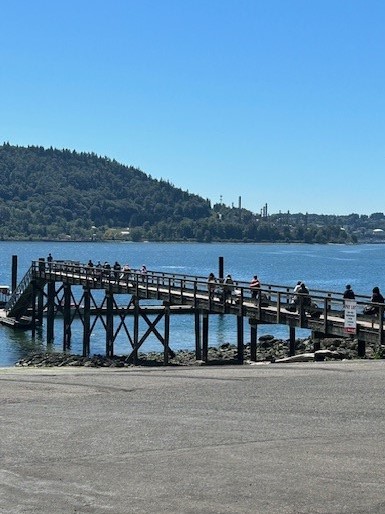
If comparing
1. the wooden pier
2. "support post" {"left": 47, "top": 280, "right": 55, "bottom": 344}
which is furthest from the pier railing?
"support post" {"left": 47, "top": 280, "right": 55, "bottom": 344}

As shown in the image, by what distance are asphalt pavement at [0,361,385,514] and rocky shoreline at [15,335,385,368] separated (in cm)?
859

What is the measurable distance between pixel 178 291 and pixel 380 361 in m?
19.0

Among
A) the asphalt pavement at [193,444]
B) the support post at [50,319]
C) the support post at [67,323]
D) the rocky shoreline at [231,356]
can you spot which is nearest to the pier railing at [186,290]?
the support post at [67,323]

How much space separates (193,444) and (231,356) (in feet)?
104

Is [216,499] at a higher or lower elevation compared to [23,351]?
higher

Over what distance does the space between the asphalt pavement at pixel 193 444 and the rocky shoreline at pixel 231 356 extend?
28.2ft

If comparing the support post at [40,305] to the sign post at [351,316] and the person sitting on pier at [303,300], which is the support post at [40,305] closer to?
the person sitting on pier at [303,300]

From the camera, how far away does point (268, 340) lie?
51875mm

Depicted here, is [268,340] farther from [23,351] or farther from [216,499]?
[216,499]

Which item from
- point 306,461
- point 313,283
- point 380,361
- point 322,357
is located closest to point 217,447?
point 306,461

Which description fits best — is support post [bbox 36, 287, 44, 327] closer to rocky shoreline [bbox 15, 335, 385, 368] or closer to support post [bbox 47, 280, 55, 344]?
support post [bbox 47, 280, 55, 344]

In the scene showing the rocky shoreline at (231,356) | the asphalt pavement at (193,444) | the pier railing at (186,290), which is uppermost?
the pier railing at (186,290)

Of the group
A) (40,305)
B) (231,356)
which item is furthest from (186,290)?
(40,305)

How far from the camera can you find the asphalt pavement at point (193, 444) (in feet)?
36.2
